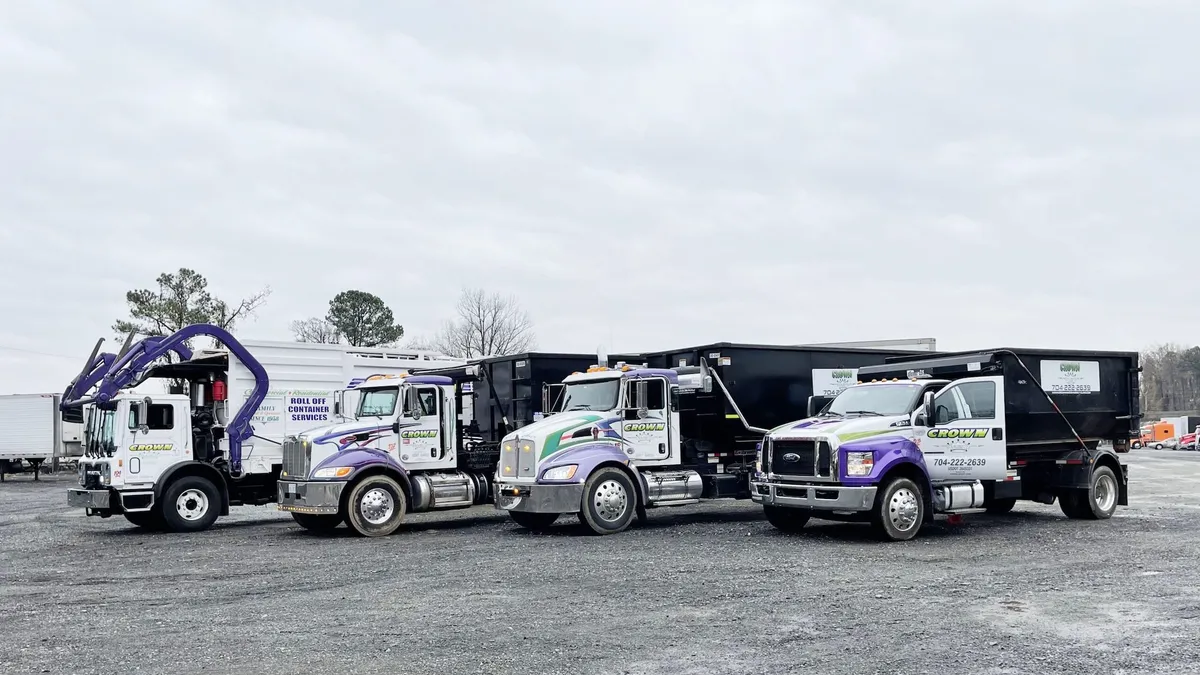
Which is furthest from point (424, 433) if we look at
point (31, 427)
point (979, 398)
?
point (31, 427)

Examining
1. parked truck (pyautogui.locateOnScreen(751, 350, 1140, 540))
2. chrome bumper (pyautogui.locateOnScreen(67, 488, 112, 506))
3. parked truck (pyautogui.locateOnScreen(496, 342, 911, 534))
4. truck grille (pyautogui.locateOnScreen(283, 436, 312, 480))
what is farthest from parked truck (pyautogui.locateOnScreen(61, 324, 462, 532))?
parked truck (pyautogui.locateOnScreen(751, 350, 1140, 540))

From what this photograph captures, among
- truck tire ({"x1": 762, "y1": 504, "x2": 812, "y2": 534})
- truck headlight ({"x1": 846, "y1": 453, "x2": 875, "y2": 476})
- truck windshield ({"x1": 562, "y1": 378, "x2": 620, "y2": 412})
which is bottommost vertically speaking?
truck tire ({"x1": 762, "y1": 504, "x2": 812, "y2": 534})

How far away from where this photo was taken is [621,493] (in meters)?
16.2

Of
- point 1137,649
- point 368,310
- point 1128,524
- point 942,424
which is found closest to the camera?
point 1137,649

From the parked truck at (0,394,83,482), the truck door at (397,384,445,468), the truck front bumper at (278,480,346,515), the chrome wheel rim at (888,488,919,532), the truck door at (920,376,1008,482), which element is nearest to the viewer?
the chrome wheel rim at (888,488,919,532)

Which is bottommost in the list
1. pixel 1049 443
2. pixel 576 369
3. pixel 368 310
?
pixel 1049 443

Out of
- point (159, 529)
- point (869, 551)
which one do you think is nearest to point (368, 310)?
point (159, 529)

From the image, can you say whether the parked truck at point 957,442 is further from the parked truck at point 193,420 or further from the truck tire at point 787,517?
the parked truck at point 193,420

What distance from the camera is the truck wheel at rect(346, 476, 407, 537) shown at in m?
16.5

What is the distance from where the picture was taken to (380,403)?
1758 cm

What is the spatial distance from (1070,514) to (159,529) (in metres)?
15.6

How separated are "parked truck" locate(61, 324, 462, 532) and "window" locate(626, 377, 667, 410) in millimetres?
4884

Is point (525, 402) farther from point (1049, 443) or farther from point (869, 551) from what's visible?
point (1049, 443)

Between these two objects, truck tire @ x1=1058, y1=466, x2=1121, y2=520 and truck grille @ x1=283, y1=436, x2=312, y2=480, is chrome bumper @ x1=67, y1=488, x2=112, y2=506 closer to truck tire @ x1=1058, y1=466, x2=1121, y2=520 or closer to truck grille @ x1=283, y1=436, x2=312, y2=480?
truck grille @ x1=283, y1=436, x2=312, y2=480
